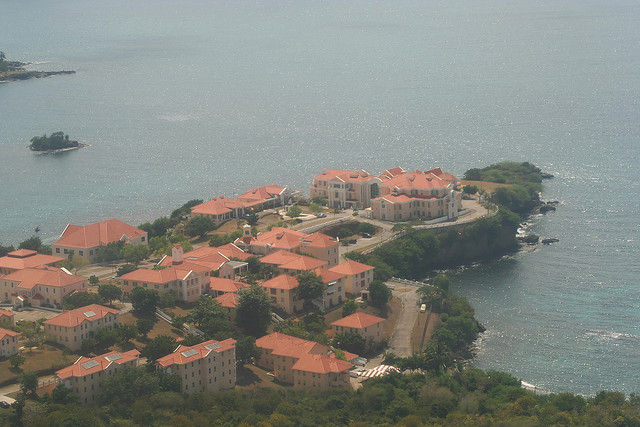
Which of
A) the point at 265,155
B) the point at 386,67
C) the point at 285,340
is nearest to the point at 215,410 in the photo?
the point at 285,340

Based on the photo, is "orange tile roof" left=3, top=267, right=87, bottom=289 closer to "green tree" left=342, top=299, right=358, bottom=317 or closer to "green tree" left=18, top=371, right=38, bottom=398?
"green tree" left=18, top=371, right=38, bottom=398

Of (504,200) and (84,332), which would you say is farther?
(504,200)

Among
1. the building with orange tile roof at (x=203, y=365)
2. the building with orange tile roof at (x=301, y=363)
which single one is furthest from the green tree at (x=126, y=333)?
the building with orange tile roof at (x=301, y=363)

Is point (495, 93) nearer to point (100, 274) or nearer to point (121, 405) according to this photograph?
point (100, 274)

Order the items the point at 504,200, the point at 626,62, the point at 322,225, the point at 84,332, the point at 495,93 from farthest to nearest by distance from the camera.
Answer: the point at 626,62, the point at 495,93, the point at 504,200, the point at 322,225, the point at 84,332

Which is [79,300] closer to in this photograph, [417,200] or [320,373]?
[320,373]

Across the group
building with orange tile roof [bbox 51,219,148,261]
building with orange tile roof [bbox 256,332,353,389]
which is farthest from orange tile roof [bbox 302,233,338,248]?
building with orange tile roof [bbox 256,332,353,389]

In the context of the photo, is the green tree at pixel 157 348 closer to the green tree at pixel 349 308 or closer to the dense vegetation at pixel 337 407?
the dense vegetation at pixel 337 407

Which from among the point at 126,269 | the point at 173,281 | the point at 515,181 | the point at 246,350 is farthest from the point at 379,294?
the point at 515,181
